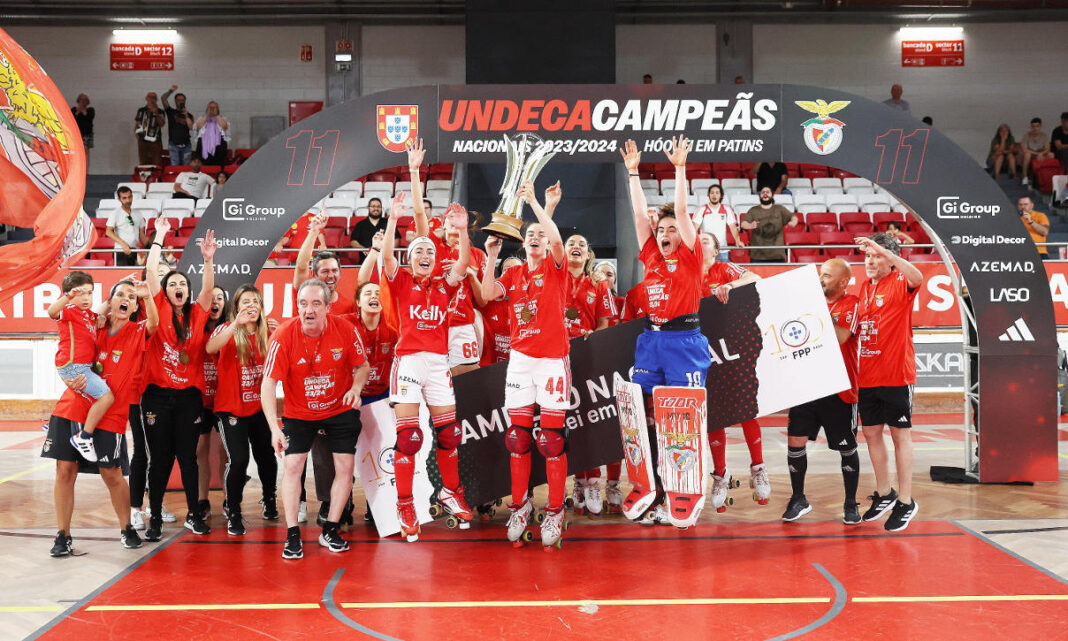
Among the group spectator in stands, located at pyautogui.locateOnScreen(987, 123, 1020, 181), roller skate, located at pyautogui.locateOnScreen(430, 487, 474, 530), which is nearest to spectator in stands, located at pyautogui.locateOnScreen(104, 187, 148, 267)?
roller skate, located at pyautogui.locateOnScreen(430, 487, 474, 530)

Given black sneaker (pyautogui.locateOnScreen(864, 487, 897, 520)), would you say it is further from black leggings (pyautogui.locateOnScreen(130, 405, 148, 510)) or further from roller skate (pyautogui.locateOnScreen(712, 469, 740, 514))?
black leggings (pyautogui.locateOnScreen(130, 405, 148, 510))

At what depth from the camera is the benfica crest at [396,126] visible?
7270 mm

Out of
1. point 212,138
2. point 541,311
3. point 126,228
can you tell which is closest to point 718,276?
point 541,311

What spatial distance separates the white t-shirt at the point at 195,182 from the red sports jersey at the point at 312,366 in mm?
10675

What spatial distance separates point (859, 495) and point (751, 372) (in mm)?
1581

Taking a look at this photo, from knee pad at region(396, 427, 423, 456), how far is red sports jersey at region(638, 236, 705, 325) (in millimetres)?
1832

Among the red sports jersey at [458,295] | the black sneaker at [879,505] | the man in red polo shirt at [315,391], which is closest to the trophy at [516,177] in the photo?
the red sports jersey at [458,295]

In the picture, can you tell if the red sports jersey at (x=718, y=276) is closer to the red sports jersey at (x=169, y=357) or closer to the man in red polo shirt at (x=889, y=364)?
the man in red polo shirt at (x=889, y=364)

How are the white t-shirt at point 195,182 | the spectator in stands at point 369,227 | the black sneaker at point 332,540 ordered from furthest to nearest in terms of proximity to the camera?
the white t-shirt at point 195,182 < the spectator in stands at point 369,227 < the black sneaker at point 332,540

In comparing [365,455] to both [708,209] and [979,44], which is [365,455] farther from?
[979,44]

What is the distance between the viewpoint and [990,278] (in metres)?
7.50

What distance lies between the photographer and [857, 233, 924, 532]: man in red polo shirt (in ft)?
20.2

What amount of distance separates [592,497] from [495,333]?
59.2 inches

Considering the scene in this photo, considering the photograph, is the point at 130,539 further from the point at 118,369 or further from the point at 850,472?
the point at 850,472
